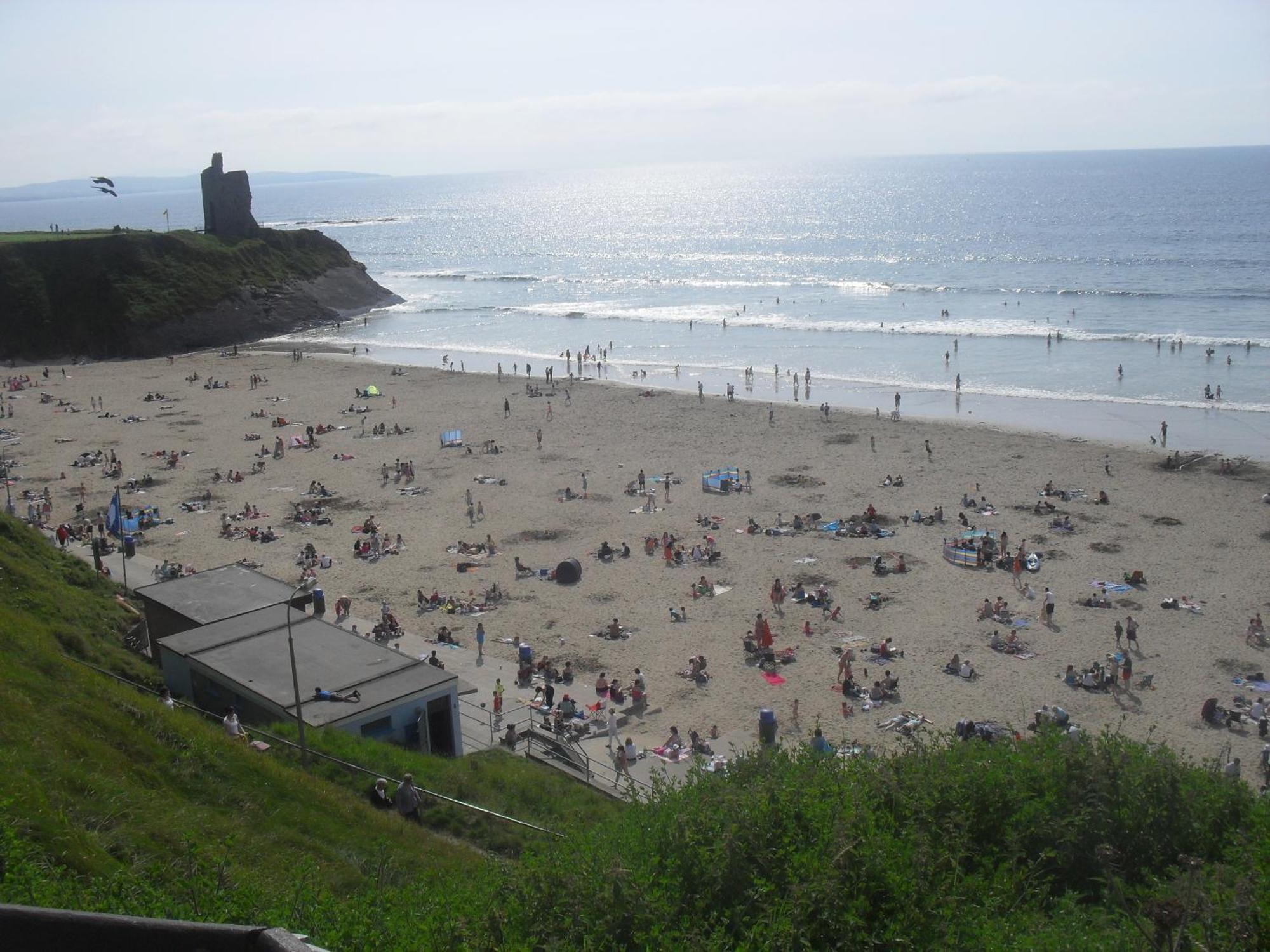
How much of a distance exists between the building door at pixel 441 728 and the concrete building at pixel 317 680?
12 mm

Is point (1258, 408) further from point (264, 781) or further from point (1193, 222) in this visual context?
point (1193, 222)

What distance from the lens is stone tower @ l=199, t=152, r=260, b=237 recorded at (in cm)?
8569

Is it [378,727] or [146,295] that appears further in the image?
[146,295]

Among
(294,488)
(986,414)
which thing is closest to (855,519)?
(986,414)

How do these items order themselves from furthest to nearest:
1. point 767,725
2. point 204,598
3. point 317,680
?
point 204,598
point 767,725
point 317,680

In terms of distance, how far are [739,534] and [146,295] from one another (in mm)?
55186

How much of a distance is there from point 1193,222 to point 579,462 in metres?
108

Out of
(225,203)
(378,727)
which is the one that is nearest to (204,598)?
(378,727)

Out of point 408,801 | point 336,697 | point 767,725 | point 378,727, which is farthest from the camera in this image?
point 767,725

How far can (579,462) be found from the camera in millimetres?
37719

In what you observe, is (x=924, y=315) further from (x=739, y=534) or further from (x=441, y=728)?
(x=441, y=728)

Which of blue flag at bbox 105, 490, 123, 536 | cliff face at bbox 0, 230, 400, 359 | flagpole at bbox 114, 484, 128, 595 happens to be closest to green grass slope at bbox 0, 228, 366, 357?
cliff face at bbox 0, 230, 400, 359

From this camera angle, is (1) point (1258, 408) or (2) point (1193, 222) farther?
(2) point (1193, 222)

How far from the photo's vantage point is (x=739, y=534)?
29406 mm
